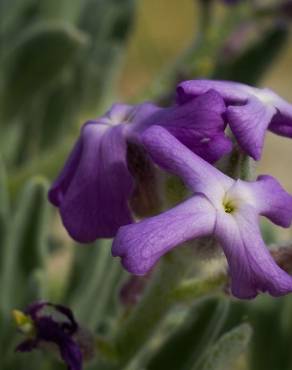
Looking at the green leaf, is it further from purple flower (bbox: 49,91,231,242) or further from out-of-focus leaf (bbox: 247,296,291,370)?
out-of-focus leaf (bbox: 247,296,291,370)

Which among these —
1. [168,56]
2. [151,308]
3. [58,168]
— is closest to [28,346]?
[151,308]

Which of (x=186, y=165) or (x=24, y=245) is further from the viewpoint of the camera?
(x=24, y=245)

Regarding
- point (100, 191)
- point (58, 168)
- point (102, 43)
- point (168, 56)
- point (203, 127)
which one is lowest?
point (168, 56)

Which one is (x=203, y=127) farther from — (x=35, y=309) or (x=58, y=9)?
(x=58, y=9)

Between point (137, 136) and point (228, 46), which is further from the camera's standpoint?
point (228, 46)

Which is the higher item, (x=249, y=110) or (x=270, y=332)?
(x=249, y=110)

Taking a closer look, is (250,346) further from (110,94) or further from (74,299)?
(110,94)

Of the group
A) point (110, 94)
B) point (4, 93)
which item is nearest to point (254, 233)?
point (4, 93)
